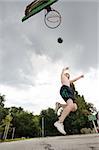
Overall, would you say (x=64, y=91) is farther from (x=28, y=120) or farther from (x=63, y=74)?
(x=28, y=120)

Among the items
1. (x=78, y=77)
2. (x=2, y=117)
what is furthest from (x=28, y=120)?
(x=78, y=77)

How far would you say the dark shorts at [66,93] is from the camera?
6191 mm

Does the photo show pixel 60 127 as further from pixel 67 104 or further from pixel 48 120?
pixel 48 120

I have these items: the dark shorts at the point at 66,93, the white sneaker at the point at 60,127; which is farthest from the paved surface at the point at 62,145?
the dark shorts at the point at 66,93

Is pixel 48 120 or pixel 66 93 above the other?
pixel 48 120

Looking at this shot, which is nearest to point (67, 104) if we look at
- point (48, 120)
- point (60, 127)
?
point (60, 127)

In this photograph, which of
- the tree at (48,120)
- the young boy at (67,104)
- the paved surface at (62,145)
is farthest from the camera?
the tree at (48,120)

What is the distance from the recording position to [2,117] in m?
52.2

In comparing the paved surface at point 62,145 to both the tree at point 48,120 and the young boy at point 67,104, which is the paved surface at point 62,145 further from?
the tree at point 48,120

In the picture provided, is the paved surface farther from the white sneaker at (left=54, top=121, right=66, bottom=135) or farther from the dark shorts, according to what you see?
the dark shorts

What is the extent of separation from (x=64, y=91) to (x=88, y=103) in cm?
4010

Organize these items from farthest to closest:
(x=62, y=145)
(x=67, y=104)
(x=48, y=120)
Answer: (x=48, y=120)
(x=62, y=145)
(x=67, y=104)

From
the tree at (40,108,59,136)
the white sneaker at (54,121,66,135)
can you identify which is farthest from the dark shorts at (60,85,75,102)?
the tree at (40,108,59,136)

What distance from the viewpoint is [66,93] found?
20.4 ft
